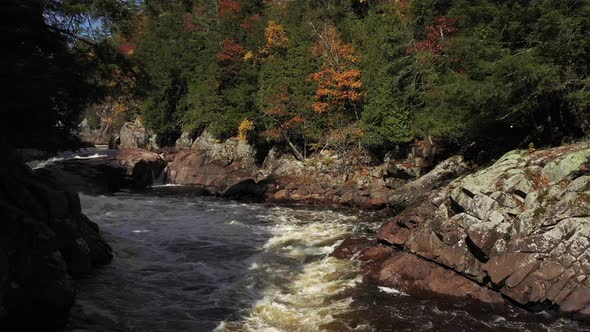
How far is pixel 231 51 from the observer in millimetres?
42188

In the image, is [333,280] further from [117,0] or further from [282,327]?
[117,0]

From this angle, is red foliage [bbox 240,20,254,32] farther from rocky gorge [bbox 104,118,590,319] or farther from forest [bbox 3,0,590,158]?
rocky gorge [bbox 104,118,590,319]

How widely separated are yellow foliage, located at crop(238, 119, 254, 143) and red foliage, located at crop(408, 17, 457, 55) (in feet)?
54.7

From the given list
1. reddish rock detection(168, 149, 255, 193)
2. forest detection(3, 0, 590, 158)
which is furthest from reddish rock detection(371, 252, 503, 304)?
reddish rock detection(168, 149, 255, 193)

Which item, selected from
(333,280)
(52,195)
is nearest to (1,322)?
(52,195)

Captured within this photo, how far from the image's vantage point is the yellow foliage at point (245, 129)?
129ft

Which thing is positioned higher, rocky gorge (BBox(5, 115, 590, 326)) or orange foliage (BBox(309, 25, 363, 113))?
orange foliage (BBox(309, 25, 363, 113))

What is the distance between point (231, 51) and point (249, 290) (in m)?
33.5

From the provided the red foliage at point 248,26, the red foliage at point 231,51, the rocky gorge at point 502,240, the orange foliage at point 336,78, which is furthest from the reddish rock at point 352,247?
the red foliage at point 248,26

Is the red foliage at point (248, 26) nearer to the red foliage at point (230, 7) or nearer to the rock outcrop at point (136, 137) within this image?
the red foliage at point (230, 7)

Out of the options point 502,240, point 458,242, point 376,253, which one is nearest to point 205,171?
point 376,253

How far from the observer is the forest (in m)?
12.2

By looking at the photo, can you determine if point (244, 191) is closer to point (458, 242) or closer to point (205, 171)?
point (205, 171)

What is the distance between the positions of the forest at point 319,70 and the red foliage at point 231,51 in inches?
5.6
